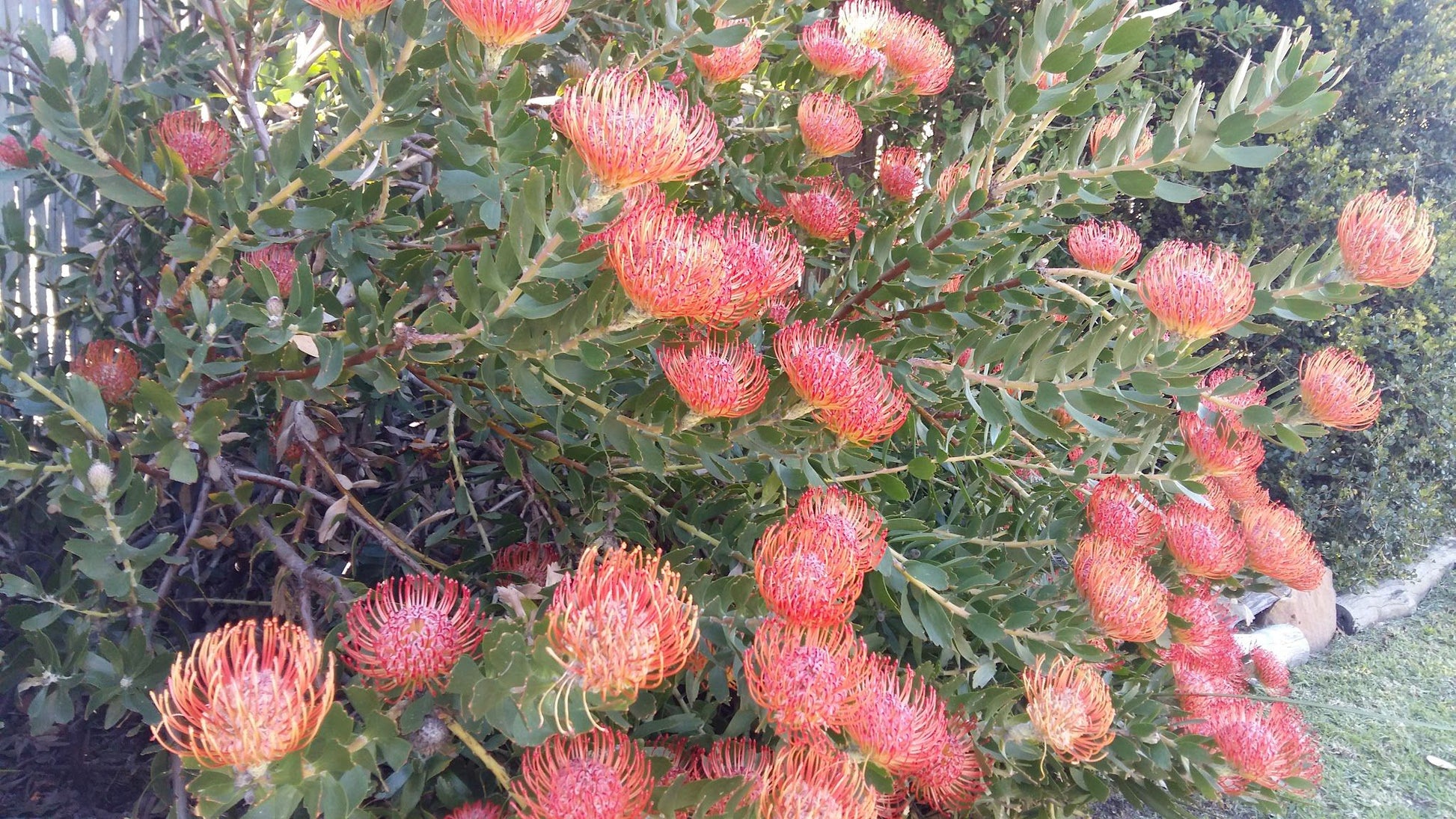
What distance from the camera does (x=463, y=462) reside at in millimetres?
1401

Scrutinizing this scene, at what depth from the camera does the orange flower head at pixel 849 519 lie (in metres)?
0.84

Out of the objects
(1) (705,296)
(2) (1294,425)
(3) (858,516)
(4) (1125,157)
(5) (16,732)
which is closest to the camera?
(1) (705,296)

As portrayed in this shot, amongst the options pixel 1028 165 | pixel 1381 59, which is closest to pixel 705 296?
pixel 1028 165

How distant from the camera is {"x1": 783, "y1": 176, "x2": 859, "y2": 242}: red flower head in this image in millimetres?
1332

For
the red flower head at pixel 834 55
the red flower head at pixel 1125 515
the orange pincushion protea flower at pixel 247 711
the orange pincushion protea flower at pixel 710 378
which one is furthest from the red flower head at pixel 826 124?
the orange pincushion protea flower at pixel 247 711

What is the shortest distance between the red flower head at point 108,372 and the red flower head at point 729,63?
84 cm

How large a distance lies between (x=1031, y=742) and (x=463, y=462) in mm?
938

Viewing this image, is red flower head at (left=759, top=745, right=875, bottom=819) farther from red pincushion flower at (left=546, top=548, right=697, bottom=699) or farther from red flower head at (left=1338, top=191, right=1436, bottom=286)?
red flower head at (left=1338, top=191, right=1436, bottom=286)

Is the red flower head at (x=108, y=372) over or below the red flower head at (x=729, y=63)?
below

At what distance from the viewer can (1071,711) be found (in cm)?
92

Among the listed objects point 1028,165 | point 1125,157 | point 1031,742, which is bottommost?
point 1031,742

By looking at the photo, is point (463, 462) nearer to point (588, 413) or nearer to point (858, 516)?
point (588, 413)

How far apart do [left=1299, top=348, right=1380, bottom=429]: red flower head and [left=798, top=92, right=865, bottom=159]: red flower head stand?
0.74 m

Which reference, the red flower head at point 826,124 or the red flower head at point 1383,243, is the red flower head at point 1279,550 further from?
the red flower head at point 826,124
